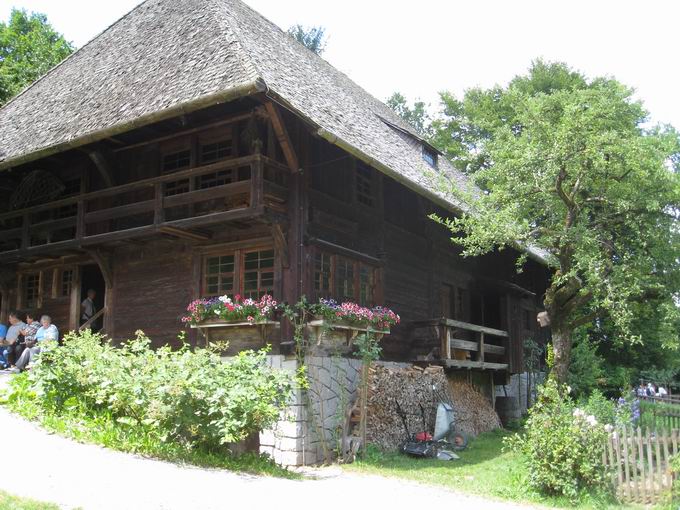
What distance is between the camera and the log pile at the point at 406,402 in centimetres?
1477

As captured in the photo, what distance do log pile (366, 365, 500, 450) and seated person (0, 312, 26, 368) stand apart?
8.32 meters

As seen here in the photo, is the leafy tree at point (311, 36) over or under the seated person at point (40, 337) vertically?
over

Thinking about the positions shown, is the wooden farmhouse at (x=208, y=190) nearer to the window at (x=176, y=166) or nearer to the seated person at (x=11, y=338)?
the window at (x=176, y=166)

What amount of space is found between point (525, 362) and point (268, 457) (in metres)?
14.1

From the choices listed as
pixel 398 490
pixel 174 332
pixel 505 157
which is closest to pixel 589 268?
pixel 505 157

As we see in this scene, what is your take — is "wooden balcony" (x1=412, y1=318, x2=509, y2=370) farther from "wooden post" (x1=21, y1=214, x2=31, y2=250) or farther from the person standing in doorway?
"wooden post" (x1=21, y1=214, x2=31, y2=250)

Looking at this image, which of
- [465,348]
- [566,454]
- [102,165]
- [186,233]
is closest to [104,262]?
[102,165]

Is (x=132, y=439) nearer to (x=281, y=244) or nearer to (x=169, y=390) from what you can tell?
(x=169, y=390)

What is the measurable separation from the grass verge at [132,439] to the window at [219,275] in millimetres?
4374

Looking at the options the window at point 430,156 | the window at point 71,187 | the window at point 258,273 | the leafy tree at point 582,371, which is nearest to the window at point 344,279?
the window at point 258,273

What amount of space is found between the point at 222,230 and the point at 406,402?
5484 mm

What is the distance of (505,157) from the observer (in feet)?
55.4

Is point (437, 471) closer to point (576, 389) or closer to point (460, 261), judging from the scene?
point (460, 261)

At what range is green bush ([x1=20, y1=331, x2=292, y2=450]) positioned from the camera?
10.3 m
